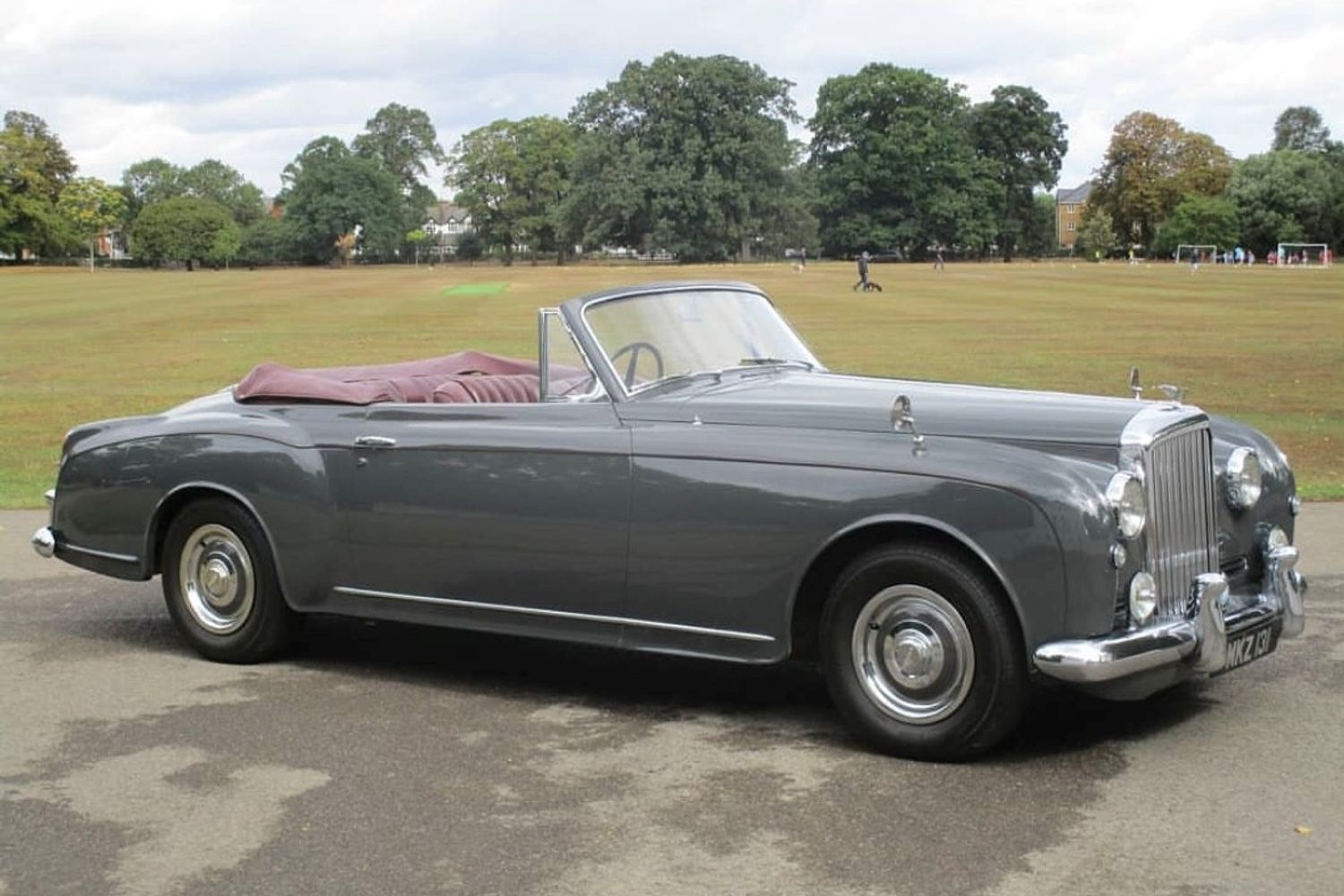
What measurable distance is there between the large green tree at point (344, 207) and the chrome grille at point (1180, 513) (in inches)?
5153

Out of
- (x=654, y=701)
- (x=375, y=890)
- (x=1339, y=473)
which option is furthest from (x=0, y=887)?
(x=1339, y=473)

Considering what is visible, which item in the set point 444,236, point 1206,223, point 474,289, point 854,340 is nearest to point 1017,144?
point 1206,223

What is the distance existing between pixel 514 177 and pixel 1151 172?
5395 cm

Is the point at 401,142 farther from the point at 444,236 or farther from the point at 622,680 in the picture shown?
the point at 622,680

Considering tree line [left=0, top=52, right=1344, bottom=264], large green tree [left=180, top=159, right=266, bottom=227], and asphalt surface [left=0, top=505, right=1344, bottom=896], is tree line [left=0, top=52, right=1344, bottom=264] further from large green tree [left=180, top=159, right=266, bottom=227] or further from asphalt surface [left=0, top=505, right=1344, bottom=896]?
asphalt surface [left=0, top=505, right=1344, bottom=896]

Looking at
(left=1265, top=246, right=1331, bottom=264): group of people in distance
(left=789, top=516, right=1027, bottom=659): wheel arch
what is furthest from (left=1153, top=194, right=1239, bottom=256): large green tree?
(left=789, top=516, right=1027, bottom=659): wheel arch

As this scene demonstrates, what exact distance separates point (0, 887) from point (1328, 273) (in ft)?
265

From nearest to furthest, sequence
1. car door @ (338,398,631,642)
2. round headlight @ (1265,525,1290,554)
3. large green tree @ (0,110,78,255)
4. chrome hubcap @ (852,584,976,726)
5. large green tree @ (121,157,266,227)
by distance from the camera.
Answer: chrome hubcap @ (852,584,976,726) < car door @ (338,398,631,642) < round headlight @ (1265,525,1290,554) < large green tree @ (0,110,78,255) < large green tree @ (121,157,266,227)

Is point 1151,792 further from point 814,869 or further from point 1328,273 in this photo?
point 1328,273

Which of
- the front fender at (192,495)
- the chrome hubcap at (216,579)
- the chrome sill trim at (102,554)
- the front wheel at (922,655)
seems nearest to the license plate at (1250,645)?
the front wheel at (922,655)

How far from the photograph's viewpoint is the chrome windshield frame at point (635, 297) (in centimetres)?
569

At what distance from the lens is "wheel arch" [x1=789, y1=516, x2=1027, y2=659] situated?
476 cm

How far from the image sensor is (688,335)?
240 inches

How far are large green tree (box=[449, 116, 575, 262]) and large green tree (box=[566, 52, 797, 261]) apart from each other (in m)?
18.6
